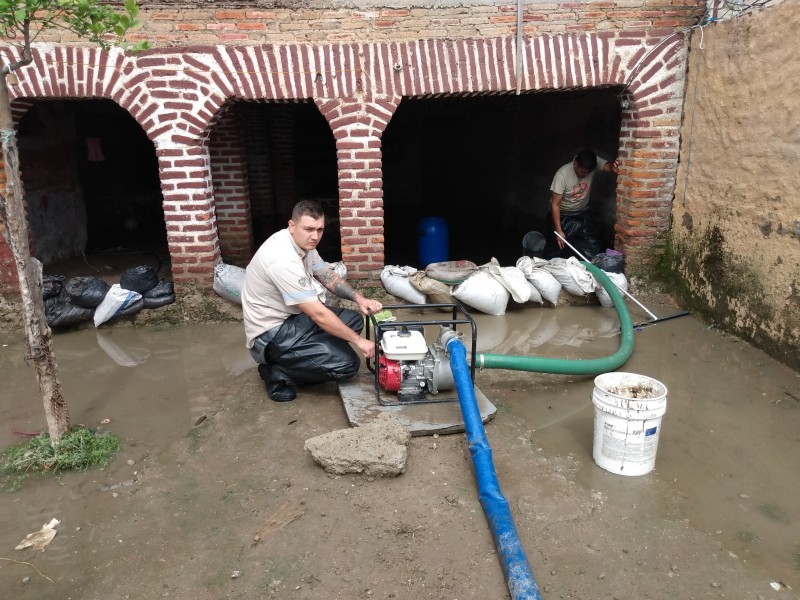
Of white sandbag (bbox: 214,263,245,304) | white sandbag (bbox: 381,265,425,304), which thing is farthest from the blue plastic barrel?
white sandbag (bbox: 214,263,245,304)

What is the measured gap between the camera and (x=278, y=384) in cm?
434

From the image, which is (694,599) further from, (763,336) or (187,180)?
(187,180)

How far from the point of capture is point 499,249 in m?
8.94

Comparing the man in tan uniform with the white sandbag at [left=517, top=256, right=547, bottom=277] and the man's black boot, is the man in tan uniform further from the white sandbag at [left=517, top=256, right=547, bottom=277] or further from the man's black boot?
the white sandbag at [left=517, top=256, right=547, bottom=277]

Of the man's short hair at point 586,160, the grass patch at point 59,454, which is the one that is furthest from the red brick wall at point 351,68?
the grass patch at point 59,454

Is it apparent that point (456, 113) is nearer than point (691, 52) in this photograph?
No

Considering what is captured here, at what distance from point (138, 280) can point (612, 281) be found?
4.54 metres

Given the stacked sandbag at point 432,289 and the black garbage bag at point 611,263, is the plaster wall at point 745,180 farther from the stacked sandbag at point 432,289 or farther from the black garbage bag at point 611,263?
the stacked sandbag at point 432,289

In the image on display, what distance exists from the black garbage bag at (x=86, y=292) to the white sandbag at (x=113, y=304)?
0.05 metres

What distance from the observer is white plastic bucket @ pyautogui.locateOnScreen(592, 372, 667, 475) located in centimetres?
317

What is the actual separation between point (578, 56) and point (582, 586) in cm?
461

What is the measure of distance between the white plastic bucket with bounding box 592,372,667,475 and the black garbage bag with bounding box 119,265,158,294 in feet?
14.3

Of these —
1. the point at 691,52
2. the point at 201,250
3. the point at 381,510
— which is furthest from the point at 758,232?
the point at 201,250

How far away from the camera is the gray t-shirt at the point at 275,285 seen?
393 centimetres
